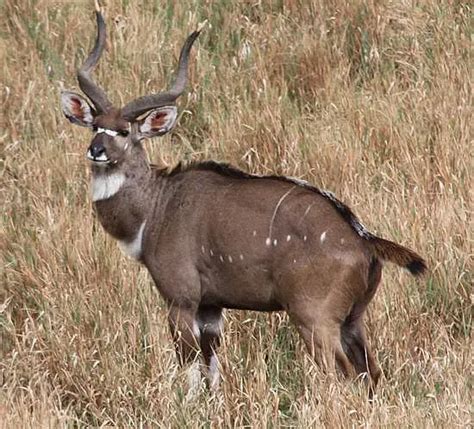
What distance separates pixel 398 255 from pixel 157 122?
60.8 inches

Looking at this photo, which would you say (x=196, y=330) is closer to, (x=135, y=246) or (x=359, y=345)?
(x=135, y=246)

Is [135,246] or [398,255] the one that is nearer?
[398,255]

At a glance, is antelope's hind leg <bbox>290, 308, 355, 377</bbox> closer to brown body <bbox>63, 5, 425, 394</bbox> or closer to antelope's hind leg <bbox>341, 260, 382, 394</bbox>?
brown body <bbox>63, 5, 425, 394</bbox>

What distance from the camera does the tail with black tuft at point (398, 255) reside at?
6645 millimetres

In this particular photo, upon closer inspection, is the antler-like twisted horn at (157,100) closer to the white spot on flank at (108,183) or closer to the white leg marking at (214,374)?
the white spot on flank at (108,183)

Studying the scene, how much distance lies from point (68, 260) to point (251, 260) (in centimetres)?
139

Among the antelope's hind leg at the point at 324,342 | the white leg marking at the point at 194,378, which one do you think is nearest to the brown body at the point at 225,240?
the antelope's hind leg at the point at 324,342

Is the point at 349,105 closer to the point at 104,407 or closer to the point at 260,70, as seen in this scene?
the point at 260,70

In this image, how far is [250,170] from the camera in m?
9.21

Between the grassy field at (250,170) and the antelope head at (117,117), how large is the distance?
698 millimetres

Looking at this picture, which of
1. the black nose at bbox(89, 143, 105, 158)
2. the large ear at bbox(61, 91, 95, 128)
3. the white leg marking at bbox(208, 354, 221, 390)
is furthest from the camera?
the large ear at bbox(61, 91, 95, 128)

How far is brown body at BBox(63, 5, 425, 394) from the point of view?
663 centimetres

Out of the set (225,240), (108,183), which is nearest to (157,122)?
(108,183)

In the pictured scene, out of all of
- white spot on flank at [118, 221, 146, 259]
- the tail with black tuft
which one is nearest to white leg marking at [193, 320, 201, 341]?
white spot on flank at [118, 221, 146, 259]
